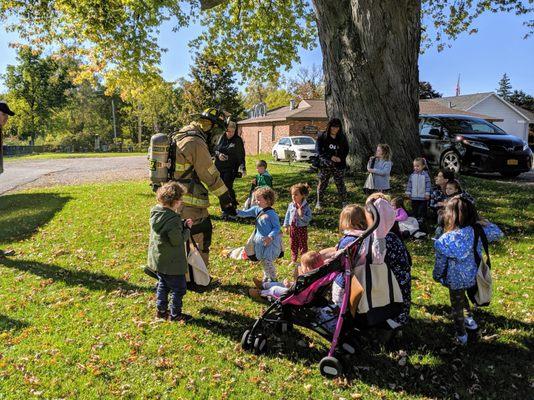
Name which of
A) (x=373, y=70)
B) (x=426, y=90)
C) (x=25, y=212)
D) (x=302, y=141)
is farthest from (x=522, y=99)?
(x=25, y=212)

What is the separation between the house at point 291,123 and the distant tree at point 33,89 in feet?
113

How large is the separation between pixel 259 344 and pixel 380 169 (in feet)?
17.5

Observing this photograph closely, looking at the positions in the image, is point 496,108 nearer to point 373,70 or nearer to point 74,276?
point 373,70

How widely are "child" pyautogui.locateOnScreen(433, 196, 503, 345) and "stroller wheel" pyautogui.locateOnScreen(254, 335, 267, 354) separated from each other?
1.89m

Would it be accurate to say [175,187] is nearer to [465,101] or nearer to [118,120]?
[465,101]

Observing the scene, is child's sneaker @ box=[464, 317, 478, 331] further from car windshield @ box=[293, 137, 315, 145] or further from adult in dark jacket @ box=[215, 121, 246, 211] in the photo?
car windshield @ box=[293, 137, 315, 145]

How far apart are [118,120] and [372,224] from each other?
78318 millimetres

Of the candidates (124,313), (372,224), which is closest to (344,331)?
(372,224)

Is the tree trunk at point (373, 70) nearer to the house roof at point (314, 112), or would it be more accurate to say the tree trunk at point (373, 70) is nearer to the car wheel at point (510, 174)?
the car wheel at point (510, 174)

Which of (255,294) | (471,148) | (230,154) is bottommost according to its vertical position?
(255,294)

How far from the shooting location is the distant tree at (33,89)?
62.1m

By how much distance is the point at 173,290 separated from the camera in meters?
4.91

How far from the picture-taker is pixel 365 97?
11477 millimetres

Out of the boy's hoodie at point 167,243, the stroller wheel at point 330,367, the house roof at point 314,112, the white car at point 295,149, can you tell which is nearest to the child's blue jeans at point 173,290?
the boy's hoodie at point 167,243
